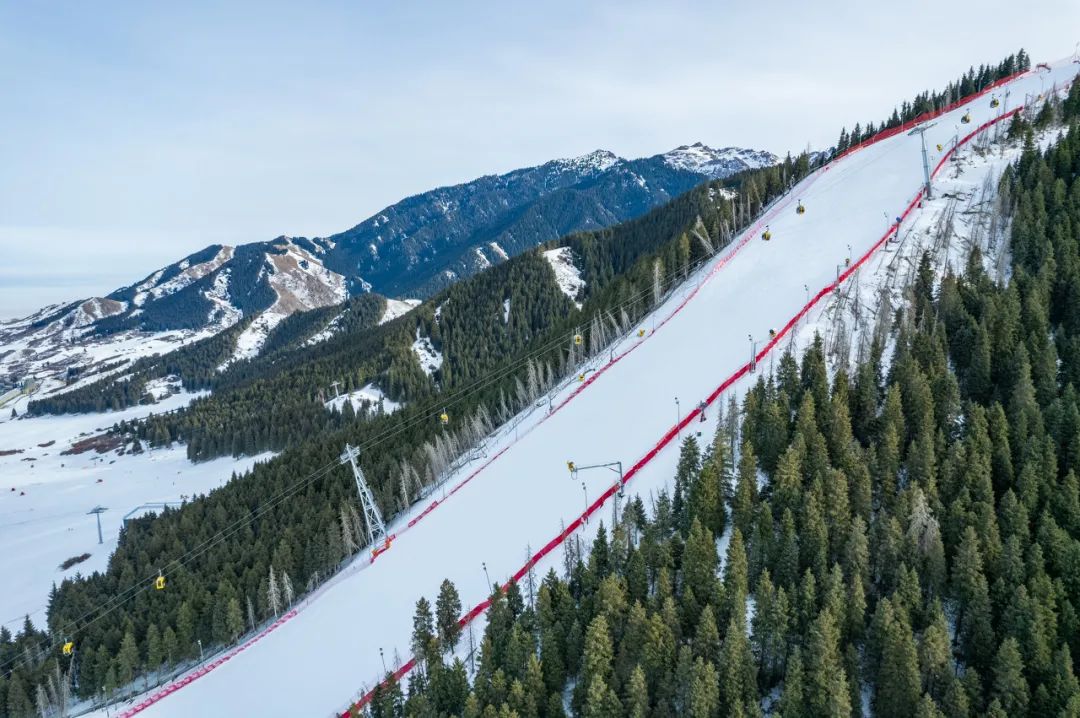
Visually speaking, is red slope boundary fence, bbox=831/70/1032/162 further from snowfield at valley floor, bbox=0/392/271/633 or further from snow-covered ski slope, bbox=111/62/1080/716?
snowfield at valley floor, bbox=0/392/271/633

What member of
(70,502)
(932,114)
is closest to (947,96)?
(932,114)

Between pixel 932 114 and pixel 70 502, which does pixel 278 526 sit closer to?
pixel 70 502

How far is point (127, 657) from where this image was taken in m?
73.4

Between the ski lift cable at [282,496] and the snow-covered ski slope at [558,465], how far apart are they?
13.0m

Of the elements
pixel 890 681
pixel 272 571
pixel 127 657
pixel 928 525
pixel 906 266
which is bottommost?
pixel 127 657

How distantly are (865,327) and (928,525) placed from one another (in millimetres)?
34383

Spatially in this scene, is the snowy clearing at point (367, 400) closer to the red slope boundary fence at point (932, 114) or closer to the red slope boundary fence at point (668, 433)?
the red slope boundary fence at point (668, 433)

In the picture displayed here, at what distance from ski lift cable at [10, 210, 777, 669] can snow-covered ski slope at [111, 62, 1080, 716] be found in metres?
13.0

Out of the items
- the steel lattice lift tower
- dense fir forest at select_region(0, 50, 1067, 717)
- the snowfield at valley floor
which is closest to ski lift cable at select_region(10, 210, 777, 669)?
dense fir forest at select_region(0, 50, 1067, 717)

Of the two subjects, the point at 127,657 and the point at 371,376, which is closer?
the point at 127,657

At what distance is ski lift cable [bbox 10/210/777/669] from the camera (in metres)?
86.4

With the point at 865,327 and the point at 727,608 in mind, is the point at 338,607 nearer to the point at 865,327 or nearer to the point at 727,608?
the point at 727,608

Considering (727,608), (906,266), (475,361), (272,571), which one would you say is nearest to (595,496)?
(727,608)

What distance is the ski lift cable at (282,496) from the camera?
8638 cm
